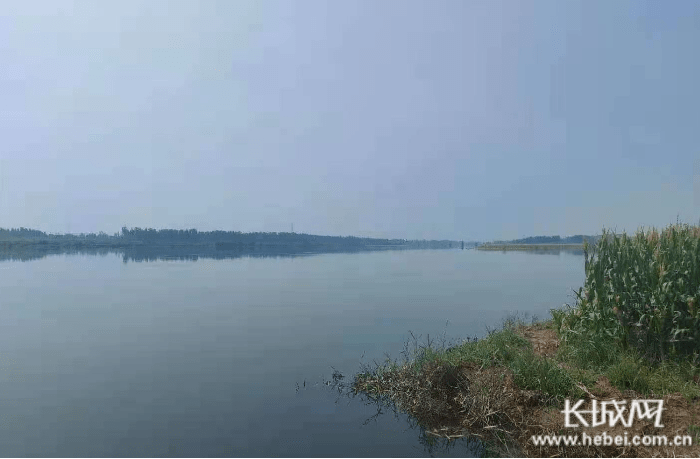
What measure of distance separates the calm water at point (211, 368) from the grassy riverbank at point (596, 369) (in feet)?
2.94

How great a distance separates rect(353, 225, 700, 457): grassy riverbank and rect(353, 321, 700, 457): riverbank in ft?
0.08

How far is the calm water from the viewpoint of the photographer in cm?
991

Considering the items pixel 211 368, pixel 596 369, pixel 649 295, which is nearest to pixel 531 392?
pixel 596 369

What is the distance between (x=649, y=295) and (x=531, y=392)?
166 inches

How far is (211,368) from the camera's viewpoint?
15.3 metres

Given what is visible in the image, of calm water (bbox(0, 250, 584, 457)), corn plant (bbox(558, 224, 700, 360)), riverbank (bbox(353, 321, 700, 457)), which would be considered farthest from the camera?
corn plant (bbox(558, 224, 700, 360))

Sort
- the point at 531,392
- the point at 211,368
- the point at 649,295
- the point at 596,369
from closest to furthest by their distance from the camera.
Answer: the point at 531,392, the point at 596,369, the point at 649,295, the point at 211,368

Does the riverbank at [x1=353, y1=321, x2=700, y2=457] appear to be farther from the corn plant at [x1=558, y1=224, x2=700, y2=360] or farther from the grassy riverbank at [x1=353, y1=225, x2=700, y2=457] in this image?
the corn plant at [x1=558, y1=224, x2=700, y2=360]

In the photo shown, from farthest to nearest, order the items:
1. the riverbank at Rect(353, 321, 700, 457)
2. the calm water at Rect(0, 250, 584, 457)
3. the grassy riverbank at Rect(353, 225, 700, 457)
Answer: the calm water at Rect(0, 250, 584, 457), the grassy riverbank at Rect(353, 225, 700, 457), the riverbank at Rect(353, 321, 700, 457)

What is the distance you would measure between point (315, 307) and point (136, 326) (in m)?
11.4

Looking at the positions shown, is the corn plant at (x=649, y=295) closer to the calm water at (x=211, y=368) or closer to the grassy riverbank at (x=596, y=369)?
the grassy riverbank at (x=596, y=369)

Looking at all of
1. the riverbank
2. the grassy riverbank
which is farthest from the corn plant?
the riverbank

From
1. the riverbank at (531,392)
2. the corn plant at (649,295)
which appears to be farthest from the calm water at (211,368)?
the corn plant at (649,295)

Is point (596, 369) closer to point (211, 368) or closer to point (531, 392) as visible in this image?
point (531, 392)
